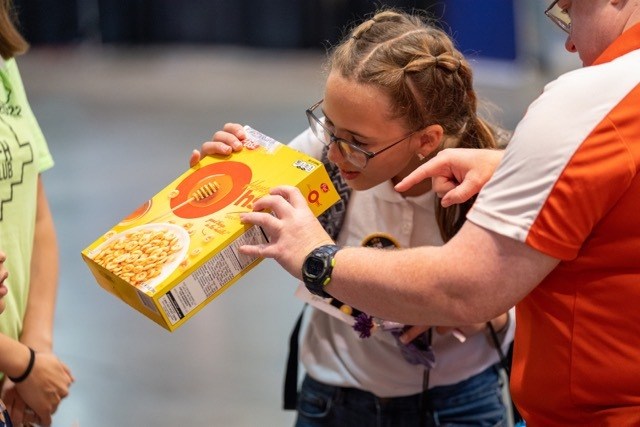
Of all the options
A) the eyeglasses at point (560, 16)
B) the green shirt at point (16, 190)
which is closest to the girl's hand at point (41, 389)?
the green shirt at point (16, 190)

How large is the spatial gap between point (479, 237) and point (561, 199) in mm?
133

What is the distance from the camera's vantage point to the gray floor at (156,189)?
13.0 feet

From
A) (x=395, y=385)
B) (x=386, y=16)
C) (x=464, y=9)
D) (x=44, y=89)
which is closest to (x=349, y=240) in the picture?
(x=395, y=385)

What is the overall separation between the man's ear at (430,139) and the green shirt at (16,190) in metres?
0.85

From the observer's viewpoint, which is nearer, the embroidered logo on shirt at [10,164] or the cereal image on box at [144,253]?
the cereal image on box at [144,253]

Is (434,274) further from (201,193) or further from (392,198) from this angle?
(392,198)

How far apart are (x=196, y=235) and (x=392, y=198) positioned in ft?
1.89

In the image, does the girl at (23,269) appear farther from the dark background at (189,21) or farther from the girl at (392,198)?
the dark background at (189,21)

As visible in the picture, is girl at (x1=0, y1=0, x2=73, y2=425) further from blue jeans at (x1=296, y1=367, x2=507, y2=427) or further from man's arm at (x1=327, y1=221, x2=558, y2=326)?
man's arm at (x1=327, y1=221, x2=558, y2=326)

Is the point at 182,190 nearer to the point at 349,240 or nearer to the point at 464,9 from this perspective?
the point at 349,240

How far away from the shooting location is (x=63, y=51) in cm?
1096

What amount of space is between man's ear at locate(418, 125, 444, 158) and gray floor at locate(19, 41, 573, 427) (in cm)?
32

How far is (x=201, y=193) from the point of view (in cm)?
192

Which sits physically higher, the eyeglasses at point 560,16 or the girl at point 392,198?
the eyeglasses at point 560,16
